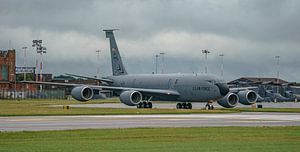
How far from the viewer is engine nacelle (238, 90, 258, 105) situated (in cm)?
7675

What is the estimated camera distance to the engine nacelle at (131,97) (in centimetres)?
7331

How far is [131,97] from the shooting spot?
73.5 meters

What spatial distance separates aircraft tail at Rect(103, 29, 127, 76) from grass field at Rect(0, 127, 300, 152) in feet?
177

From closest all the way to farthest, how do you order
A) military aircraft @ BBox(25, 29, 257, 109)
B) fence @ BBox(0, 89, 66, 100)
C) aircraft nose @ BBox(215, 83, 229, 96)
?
aircraft nose @ BBox(215, 83, 229, 96) → military aircraft @ BBox(25, 29, 257, 109) → fence @ BBox(0, 89, 66, 100)

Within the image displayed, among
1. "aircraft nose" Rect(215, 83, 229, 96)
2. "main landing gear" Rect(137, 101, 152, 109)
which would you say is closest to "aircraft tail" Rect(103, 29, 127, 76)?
"main landing gear" Rect(137, 101, 152, 109)

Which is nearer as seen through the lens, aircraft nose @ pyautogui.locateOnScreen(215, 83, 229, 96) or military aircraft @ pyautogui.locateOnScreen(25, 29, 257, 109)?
aircraft nose @ pyautogui.locateOnScreen(215, 83, 229, 96)

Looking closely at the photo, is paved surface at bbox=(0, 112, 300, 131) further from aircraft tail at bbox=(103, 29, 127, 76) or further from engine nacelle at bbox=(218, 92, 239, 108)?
aircraft tail at bbox=(103, 29, 127, 76)

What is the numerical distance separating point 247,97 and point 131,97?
43.1 feet

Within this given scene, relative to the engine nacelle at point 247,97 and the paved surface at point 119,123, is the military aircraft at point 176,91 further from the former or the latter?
the paved surface at point 119,123

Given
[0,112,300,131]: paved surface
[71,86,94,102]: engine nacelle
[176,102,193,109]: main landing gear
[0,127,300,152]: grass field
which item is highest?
[71,86,94,102]: engine nacelle

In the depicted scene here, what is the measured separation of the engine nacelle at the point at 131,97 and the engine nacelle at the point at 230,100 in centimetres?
877

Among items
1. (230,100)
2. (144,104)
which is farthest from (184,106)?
(230,100)

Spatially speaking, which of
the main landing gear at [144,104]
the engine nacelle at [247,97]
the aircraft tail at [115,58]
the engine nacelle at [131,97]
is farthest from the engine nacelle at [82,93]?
the engine nacelle at [247,97]

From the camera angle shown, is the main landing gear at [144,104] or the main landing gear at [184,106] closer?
the main landing gear at [144,104]
